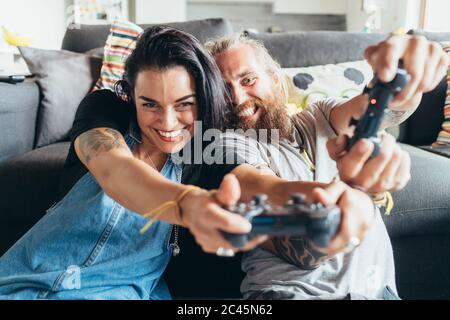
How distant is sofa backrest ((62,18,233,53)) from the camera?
1.66 meters

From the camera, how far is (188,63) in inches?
31.2

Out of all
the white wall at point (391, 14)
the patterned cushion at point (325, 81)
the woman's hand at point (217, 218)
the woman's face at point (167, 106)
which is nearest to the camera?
the woman's hand at point (217, 218)

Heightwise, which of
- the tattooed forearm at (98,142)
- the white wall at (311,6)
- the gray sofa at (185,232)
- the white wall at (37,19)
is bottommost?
the gray sofa at (185,232)

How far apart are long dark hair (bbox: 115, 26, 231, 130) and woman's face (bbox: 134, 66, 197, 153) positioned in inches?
0.5

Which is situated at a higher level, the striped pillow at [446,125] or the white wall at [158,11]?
the white wall at [158,11]

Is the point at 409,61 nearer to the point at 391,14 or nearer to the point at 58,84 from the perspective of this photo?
the point at 58,84

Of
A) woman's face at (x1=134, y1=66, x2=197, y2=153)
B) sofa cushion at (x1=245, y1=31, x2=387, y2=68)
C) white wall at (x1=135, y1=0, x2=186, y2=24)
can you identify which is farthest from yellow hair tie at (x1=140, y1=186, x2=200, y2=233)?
white wall at (x1=135, y1=0, x2=186, y2=24)

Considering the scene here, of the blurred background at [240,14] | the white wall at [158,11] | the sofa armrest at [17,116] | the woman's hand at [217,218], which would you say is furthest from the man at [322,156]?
the white wall at [158,11]

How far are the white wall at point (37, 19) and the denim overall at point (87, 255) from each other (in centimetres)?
238

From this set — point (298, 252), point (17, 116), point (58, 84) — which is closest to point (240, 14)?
point (58, 84)

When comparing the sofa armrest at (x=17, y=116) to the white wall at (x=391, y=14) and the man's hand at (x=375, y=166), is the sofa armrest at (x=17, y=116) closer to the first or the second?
the man's hand at (x=375, y=166)

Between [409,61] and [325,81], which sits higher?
[409,61]

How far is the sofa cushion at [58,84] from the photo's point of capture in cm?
147

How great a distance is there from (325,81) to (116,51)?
723 mm
